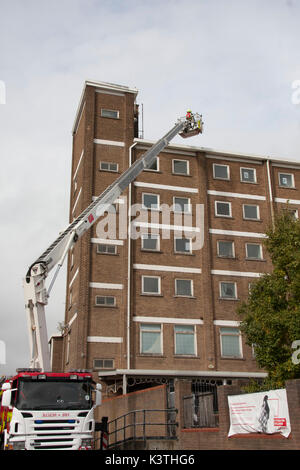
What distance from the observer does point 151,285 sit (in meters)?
34.2

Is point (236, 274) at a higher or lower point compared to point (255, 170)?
lower

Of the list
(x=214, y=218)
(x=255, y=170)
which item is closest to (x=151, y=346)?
(x=214, y=218)

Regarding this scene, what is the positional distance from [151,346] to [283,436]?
60.7 feet

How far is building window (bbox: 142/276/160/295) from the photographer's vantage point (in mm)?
34000

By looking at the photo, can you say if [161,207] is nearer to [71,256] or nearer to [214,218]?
[214,218]

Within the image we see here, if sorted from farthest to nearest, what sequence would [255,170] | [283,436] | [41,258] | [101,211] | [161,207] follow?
[255,170] < [161,207] < [101,211] < [41,258] < [283,436]

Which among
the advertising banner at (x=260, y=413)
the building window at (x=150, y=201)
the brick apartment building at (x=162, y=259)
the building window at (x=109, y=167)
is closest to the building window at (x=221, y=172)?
the brick apartment building at (x=162, y=259)

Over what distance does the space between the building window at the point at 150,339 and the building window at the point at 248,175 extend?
13240mm

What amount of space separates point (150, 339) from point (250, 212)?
12.2 meters

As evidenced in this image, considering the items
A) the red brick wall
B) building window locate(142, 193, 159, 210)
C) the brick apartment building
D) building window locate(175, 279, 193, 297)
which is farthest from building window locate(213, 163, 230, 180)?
the red brick wall

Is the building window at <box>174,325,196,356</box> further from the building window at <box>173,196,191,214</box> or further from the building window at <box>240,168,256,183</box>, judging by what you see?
the building window at <box>240,168,256,183</box>

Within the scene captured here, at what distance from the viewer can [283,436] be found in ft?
47.5

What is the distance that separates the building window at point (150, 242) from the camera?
34969 mm

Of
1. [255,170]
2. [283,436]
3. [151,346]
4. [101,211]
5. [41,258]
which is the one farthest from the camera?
[255,170]
